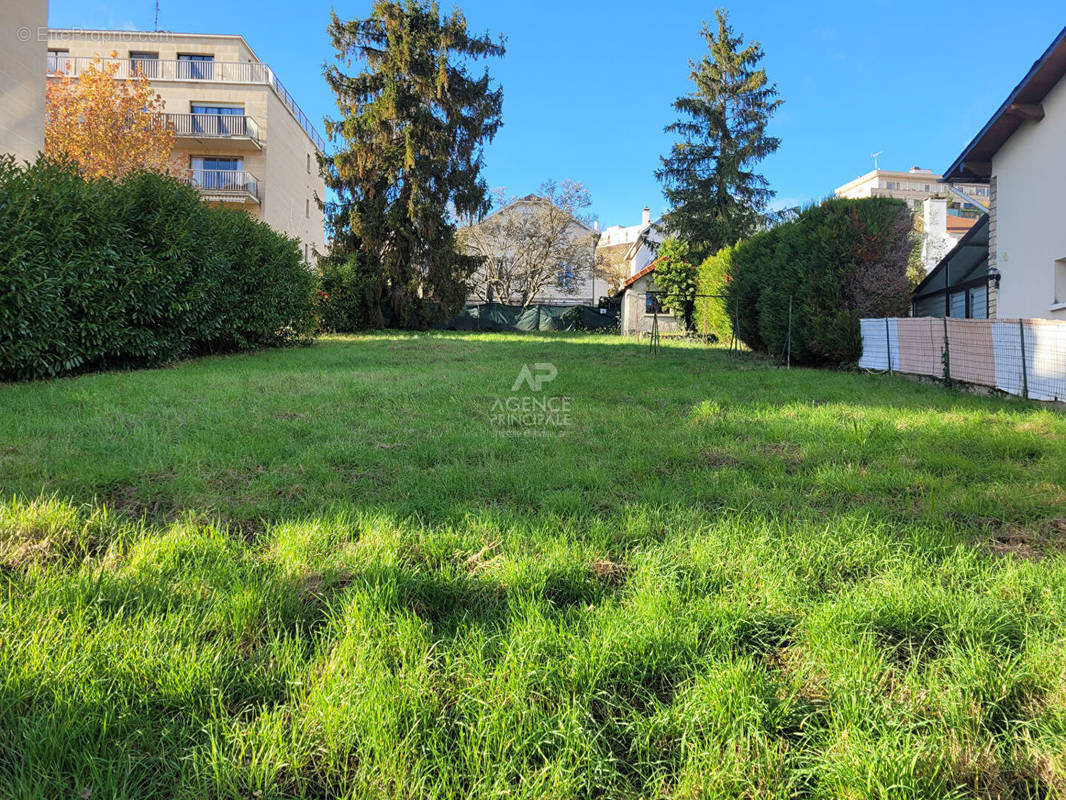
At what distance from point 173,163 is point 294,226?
679 centimetres

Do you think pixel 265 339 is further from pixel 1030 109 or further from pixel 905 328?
pixel 1030 109

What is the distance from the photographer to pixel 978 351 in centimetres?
759

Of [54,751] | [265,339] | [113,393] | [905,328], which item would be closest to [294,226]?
[265,339]

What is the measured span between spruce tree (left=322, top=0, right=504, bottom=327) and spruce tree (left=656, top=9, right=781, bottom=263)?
8.40m

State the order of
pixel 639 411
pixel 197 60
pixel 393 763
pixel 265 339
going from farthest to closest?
pixel 197 60
pixel 265 339
pixel 639 411
pixel 393 763

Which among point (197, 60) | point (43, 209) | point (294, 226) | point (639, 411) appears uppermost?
point (197, 60)

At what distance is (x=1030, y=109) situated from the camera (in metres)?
9.41

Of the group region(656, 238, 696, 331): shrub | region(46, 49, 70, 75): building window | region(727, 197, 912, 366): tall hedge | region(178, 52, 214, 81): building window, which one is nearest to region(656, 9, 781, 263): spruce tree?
region(656, 238, 696, 331): shrub

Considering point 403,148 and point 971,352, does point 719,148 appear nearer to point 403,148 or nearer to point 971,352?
point 403,148

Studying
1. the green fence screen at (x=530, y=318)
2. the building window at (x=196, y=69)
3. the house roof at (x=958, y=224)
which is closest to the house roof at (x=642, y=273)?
the green fence screen at (x=530, y=318)

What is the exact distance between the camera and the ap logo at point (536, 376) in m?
7.30

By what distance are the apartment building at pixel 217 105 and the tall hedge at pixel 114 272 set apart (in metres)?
12.6

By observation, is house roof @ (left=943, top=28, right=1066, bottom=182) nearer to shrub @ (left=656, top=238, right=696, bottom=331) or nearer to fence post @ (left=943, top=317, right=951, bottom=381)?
fence post @ (left=943, top=317, right=951, bottom=381)

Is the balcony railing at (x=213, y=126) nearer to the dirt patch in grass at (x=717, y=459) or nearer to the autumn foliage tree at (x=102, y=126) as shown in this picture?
the autumn foliage tree at (x=102, y=126)
